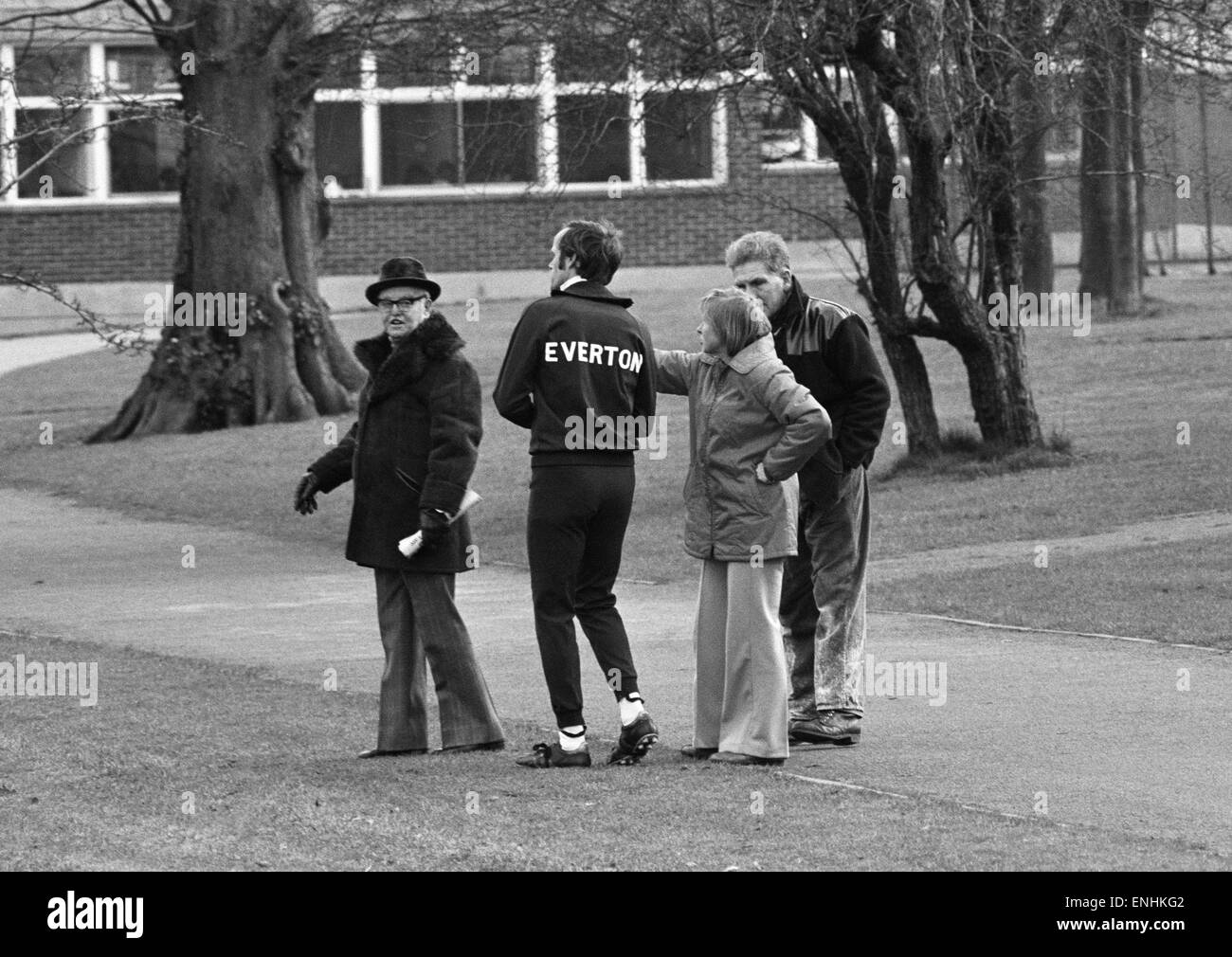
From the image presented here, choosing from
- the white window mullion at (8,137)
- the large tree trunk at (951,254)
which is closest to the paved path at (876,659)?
the white window mullion at (8,137)

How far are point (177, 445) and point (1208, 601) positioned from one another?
12.7 metres

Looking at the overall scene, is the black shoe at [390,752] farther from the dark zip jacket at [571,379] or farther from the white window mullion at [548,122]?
the white window mullion at [548,122]

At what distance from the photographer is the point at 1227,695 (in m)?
8.69

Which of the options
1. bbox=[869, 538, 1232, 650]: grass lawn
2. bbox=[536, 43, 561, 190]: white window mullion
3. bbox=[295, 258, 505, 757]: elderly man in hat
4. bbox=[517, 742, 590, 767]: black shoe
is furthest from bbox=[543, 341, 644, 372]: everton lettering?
bbox=[536, 43, 561, 190]: white window mullion

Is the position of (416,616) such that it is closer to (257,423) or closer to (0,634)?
(0,634)

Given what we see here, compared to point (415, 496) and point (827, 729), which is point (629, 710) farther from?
point (415, 496)

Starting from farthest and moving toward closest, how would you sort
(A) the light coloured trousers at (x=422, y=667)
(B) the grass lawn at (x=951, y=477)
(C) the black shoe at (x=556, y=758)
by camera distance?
(B) the grass lawn at (x=951, y=477)
(A) the light coloured trousers at (x=422, y=667)
(C) the black shoe at (x=556, y=758)

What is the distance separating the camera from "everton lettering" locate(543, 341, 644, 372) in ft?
24.0

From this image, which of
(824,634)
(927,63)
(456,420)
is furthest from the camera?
(927,63)

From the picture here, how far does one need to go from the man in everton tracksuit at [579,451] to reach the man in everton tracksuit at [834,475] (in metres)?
0.68

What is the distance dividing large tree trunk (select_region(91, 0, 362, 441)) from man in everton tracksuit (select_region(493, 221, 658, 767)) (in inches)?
580

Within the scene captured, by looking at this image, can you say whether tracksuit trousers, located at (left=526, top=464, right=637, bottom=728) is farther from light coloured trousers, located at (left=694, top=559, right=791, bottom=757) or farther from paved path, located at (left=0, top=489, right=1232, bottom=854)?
paved path, located at (left=0, top=489, right=1232, bottom=854)

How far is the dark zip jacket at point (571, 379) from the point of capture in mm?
7316
